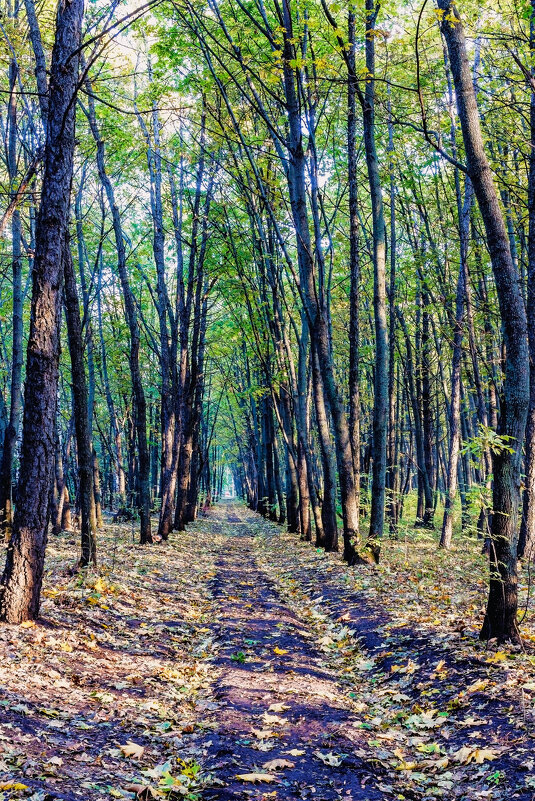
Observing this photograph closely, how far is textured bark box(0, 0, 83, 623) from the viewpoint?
607 centimetres

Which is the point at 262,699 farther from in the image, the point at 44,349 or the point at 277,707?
the point at 44,349

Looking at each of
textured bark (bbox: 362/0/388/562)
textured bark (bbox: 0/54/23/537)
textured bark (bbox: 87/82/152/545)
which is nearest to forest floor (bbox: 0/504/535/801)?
textured bark (bbox: 362/0/388/562)

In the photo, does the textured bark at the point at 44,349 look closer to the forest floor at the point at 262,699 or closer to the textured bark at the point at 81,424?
the forest floor at the point at 262,699

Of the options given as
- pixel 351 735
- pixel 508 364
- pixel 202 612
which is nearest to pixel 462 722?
pixel 351 735

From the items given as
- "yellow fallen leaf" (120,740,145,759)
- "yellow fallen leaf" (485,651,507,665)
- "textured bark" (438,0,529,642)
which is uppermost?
"textured bark" (438,0,529,642)

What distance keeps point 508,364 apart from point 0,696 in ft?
16.8

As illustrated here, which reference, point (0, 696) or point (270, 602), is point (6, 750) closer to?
point (0, 696)

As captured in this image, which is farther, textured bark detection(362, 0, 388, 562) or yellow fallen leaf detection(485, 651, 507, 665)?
textured bark detection(362, 0, 388, 562)

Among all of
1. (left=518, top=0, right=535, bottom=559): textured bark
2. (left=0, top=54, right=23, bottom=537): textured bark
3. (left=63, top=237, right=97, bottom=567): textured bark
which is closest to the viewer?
(left=63, top=237, right=97, bottom=567): textured bark

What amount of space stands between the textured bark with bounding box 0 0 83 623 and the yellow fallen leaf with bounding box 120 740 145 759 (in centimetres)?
245

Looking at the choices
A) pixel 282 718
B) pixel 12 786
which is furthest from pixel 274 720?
pixel 12 786

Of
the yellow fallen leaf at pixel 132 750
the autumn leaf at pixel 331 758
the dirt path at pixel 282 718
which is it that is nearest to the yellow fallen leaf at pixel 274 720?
the dirt path at pixel 282 718

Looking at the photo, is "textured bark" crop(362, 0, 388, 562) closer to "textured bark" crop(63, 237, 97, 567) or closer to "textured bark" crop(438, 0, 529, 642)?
"textured bark" crop(63, 237, 97, 567)

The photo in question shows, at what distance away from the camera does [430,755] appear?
14.1 ft
